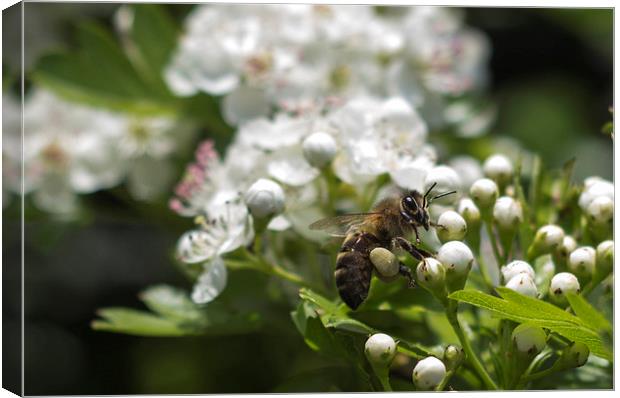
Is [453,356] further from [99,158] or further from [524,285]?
[99,158]

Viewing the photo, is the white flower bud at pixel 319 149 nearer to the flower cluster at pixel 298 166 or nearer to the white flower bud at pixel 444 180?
the flower cluster at pixel 298 166

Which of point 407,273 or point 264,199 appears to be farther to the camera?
point 264,199

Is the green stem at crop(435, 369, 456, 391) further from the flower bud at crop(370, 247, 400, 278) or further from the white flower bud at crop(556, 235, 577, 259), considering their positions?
the white flower bud at crop(556, 235, 577, 259)

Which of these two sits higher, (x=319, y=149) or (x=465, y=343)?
(x=319, y=149)

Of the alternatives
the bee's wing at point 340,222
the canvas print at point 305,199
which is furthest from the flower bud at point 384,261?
the bee's wing at point 340,222

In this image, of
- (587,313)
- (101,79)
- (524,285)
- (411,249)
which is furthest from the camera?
(101,79)

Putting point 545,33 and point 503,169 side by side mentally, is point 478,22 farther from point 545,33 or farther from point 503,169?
point 503,169

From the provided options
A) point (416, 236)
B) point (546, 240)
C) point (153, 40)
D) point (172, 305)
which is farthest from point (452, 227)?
point (153, 40)
